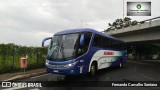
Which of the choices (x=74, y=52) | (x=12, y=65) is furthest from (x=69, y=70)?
(x=12, y=65)

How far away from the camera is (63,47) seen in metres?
13.0

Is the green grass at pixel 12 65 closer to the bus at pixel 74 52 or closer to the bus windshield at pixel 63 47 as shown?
the bus at pixel 74 52

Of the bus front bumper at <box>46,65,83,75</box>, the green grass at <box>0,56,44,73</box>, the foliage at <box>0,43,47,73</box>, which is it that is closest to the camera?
the bus front bumper at <box>46,65,83,75</box>

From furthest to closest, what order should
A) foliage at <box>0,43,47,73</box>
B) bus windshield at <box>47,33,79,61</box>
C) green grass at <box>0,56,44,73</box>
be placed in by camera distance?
foliage at <box>0,43,47,73</box>
green grass at <box>0,56,44,73</box>
bus windshield at <box>47,33,79,61</box>

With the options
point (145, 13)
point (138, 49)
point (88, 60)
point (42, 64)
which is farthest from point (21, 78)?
point (138, 49)

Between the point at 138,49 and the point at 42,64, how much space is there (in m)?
54.3

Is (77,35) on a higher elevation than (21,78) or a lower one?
higher

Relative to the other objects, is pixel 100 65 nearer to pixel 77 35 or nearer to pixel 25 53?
pixel 77 35

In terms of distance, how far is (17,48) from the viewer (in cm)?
1934

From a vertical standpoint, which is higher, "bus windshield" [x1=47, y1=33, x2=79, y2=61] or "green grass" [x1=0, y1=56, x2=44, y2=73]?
"bus windshield" [x1=47, y1=33, x2=79, y2=61]

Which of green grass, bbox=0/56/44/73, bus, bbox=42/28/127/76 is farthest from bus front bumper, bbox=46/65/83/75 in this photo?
green grass, bbox=0/56/44/73

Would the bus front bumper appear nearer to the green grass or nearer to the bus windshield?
the bus windshield

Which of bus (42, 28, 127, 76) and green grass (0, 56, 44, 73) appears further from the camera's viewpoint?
green grass (0, 56, 44, 73)

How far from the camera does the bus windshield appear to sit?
12758 mm
